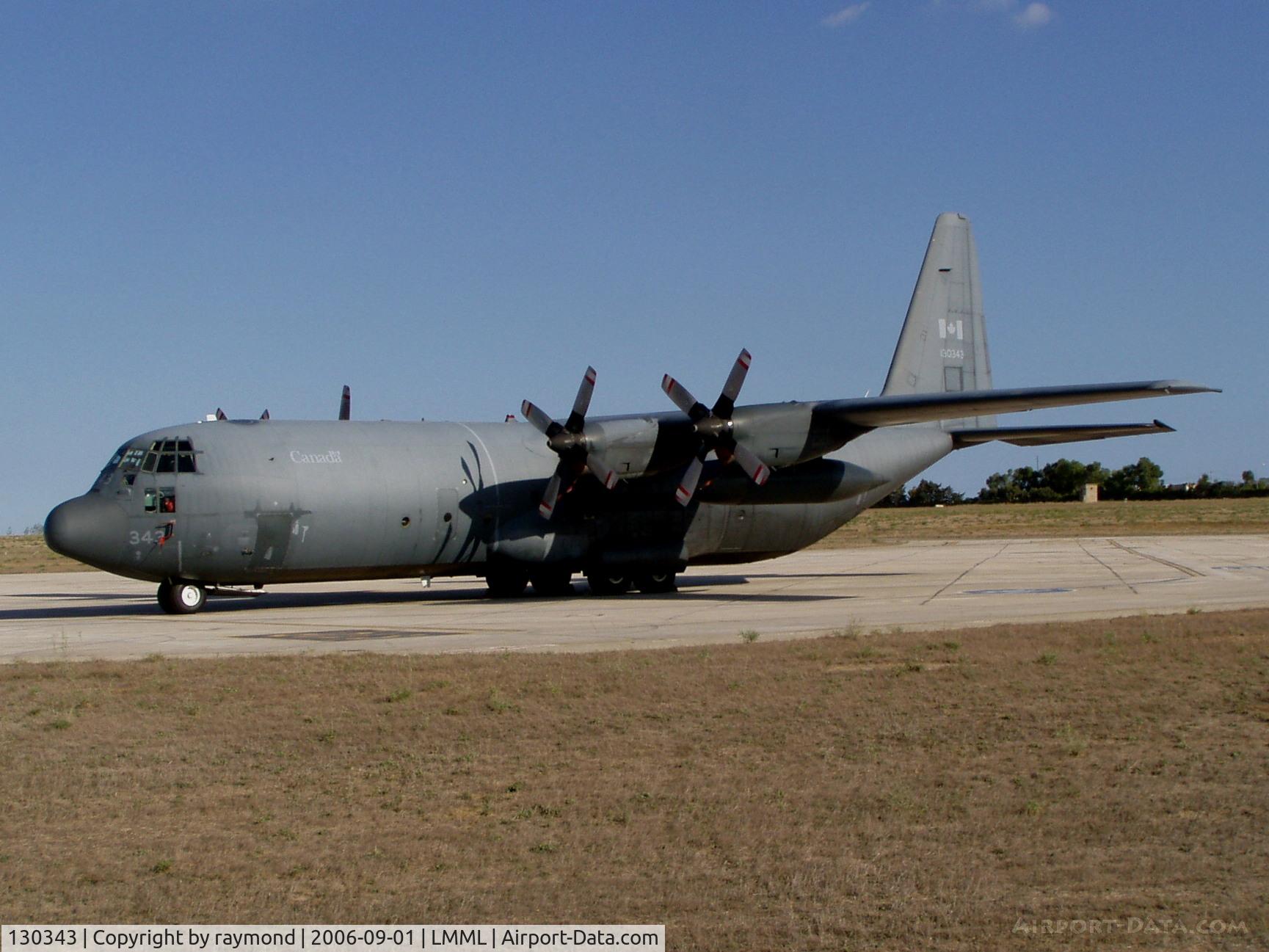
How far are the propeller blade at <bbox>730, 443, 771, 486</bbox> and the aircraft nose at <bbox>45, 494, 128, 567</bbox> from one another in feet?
39.9

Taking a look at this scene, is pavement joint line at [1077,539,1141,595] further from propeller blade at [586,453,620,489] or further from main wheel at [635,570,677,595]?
propeller blade at [586,453,620,489]

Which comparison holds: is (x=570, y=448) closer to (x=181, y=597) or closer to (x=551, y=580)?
(x=551, y=580)

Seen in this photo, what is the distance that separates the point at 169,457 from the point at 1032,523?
70.2m

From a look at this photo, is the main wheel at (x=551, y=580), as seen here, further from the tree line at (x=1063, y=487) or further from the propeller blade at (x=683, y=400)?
the tree line at (x=1063, y=487)

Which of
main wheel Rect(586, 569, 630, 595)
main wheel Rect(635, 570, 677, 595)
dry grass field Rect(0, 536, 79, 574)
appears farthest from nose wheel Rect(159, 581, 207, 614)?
dry grass field Rect(0, 536, 79, 574)

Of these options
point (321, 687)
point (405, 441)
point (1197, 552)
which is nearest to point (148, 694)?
point (321, 687)

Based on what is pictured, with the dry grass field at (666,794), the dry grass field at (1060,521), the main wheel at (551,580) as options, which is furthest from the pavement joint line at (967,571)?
the dry grass field at (1060,521)

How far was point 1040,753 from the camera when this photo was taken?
451 inches

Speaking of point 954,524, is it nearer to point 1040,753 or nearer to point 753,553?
point 753,553

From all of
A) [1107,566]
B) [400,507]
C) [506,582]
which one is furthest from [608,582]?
[1107,566]

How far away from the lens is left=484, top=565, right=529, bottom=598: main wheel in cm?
2959

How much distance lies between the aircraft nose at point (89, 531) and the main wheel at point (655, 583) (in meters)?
11.8

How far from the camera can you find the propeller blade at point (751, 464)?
88.8 ft

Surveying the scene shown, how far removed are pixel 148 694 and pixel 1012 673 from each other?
9.93 metres
